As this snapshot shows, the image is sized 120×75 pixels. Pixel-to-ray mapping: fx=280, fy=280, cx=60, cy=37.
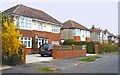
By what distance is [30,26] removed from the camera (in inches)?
1580

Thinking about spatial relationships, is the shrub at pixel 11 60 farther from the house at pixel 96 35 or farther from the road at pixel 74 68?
the house at pixel 96 35

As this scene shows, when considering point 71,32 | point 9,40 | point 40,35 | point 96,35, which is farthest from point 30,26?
point 96,35

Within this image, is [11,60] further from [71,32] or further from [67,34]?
[67,34]

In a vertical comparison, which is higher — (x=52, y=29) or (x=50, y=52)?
(x=52, y=29)

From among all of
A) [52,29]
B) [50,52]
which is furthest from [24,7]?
[50,52]

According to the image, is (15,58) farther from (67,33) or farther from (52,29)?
(67,33)

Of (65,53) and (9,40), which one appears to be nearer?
(9,40)

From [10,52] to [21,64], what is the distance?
1292 mm

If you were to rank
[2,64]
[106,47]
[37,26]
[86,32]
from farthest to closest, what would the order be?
1. [86,32]
2. [106,47]
3. [37,26]
4. [2,64]

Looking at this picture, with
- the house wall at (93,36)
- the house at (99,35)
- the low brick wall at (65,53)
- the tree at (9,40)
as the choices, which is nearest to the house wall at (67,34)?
the low brick wall at (65,53)

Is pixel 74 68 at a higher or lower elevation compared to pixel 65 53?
lower

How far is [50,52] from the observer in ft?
106

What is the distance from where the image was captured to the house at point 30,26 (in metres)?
37.8

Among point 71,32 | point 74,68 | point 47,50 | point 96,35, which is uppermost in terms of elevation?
point 96,35
